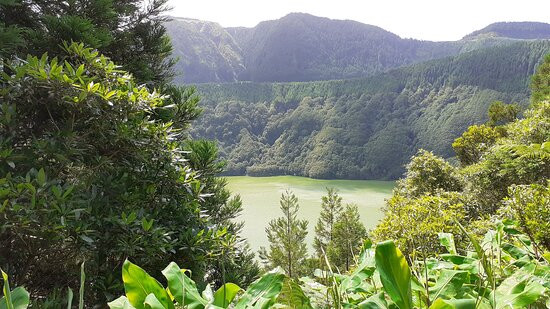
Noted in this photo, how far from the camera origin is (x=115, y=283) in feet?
7.29

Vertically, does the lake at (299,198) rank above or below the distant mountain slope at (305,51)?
below

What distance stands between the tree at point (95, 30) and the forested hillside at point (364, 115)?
68.3 m

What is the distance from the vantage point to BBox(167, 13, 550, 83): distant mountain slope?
147 m

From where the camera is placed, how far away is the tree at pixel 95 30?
3434 millimetres

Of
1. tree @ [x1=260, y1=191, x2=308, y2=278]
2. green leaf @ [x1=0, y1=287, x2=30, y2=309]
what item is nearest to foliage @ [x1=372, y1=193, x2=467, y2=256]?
green leaf @ [x1=0, y1=287, x2=30, y2=309]

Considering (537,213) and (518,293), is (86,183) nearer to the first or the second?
(518,293)

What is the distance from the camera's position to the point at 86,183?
2.28 m

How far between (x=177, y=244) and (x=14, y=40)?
2.36m

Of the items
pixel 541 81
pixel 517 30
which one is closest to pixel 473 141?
pixel 541 81

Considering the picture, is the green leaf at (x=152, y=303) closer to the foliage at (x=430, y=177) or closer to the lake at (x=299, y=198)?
the foliage at (x=430, y=177)

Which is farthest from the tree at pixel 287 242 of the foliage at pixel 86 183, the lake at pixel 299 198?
the foliage at pixel 86 183

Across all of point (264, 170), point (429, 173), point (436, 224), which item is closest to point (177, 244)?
point (436, 224)

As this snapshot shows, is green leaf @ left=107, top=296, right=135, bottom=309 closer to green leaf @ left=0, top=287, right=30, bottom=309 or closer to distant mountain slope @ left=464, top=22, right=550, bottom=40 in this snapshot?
green leaf @ left=0, top=287, right=30, bottom=309

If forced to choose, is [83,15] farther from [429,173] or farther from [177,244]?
[429,173]
